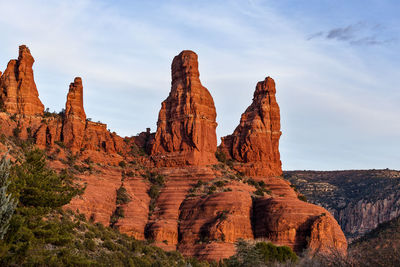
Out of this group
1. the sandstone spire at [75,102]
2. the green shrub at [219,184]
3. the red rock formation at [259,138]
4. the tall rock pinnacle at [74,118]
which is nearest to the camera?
the green shrub at [219,184]

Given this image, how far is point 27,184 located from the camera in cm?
4916

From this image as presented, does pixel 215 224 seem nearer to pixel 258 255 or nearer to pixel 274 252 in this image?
pixel 274 252

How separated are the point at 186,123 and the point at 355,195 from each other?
69.2 meters

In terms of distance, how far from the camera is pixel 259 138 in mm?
114062

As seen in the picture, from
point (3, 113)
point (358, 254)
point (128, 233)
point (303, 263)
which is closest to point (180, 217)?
point (128, 233)

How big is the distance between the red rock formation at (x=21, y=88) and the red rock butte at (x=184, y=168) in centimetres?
16

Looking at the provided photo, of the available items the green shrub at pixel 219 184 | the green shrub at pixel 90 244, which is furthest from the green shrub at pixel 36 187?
the green shrub at pixel 219 184

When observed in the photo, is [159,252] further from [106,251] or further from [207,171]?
[207,171]

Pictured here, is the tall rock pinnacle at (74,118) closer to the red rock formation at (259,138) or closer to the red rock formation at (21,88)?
the red rock formation at (21,88)

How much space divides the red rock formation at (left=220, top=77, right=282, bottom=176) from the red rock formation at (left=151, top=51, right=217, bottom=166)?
22.3ft

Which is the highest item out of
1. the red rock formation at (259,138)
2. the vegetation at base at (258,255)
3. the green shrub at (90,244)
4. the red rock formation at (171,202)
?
the red rock formation at (259,138)

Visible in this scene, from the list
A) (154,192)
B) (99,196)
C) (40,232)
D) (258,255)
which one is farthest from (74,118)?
(40,232)

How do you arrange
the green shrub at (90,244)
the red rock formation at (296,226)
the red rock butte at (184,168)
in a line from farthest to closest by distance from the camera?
the red rock butte at (184,168), the red rock formation at (296,226), the green shrub at (90,244)

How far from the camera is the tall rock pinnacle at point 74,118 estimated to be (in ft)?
338
